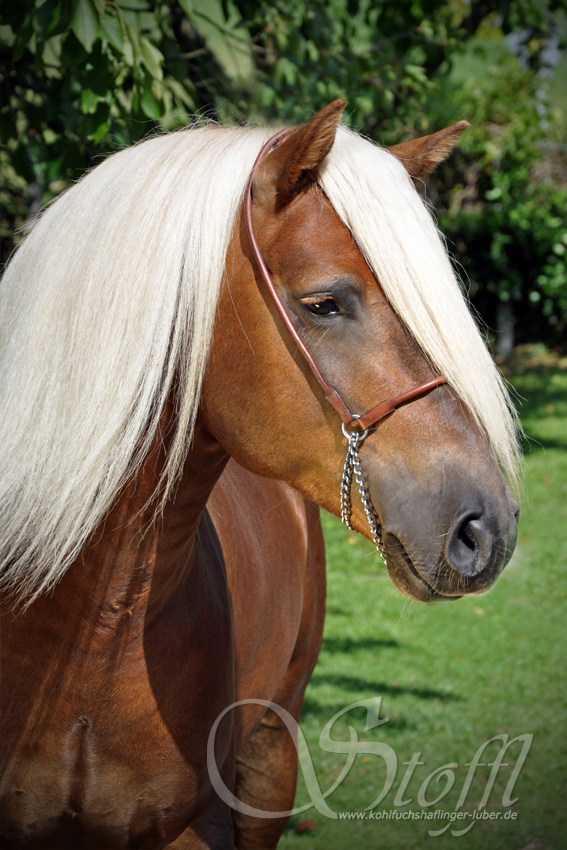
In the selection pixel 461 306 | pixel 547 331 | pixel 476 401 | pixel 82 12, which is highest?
pixel 82 12

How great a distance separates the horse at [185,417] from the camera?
1.41 meters

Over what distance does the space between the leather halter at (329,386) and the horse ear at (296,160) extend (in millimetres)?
39

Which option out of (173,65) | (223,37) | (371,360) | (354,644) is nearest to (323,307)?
(371,360)

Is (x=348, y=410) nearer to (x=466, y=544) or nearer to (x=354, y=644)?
(x=466, y=544)

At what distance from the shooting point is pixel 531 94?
13.6 metres

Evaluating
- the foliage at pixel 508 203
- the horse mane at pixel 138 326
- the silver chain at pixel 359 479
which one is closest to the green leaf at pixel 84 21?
the horse mane at pixel 138 326

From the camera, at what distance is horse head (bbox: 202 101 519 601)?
4.50ft

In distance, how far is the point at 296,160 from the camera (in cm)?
143

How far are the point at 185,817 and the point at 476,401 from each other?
1.33 meters

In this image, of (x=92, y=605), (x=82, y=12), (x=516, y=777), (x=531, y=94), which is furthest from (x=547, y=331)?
(x=92, y=605)

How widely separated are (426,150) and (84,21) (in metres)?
1.59

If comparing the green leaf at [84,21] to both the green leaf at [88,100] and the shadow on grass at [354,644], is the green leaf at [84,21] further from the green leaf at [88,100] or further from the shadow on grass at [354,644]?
the shadow on grass at [354,644]

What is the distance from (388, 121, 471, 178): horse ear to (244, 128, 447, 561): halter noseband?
464 mm

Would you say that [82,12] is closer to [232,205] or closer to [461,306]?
[232,205]
